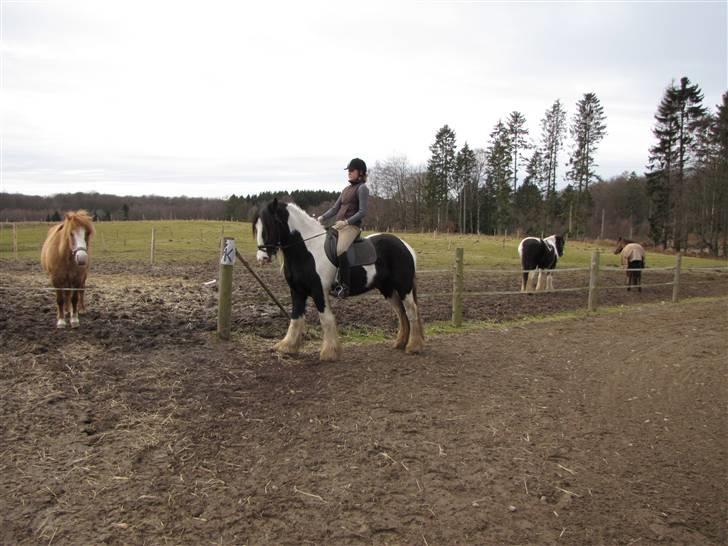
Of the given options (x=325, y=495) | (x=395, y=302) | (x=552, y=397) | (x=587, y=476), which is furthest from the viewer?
(x=395, y=302)

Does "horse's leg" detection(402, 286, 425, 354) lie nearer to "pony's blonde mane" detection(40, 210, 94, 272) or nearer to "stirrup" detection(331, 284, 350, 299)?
"stirrup" detection(331, 284, 350, 299)

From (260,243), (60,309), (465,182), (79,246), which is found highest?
(465,182)

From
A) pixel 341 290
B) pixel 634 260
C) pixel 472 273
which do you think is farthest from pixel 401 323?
pixel 634 260

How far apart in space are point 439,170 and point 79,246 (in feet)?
171

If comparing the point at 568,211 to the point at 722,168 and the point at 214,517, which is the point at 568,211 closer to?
the point at 722,168

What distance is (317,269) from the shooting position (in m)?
5.86

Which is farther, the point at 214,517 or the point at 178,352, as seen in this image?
the point at 178,352

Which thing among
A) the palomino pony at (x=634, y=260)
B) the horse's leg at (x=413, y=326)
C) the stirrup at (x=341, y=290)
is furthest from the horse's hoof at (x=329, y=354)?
the palomino pony at (x=634, y=260)

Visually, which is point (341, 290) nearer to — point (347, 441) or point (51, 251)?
point (347, 441)

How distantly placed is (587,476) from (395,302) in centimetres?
373

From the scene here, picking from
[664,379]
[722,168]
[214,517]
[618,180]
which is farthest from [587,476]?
[618,180]

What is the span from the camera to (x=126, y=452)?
11.7 ft

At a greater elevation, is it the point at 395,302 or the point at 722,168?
the point at 722,168

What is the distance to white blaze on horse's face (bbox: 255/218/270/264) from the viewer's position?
5.37m
